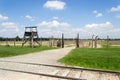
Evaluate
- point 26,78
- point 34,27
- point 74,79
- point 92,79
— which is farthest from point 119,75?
point 34,27

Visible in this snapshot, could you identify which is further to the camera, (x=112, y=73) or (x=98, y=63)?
(x=98, y=63)

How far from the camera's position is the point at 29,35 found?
40.1 meters

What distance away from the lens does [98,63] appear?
15344mm

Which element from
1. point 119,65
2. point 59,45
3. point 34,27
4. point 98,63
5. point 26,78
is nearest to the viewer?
point 26,78

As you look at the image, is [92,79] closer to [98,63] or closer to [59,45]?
[98,63]

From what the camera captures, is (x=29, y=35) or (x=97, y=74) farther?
(x=29, y=35)

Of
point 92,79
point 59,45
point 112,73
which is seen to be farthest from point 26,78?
point 59,45

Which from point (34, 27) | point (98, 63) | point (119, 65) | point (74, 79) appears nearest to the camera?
point (74, 79)

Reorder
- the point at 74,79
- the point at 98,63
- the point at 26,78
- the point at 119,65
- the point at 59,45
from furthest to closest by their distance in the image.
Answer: the point at 59,45
the point at 98,63
the point at 119,65
the point at 26,78
the point at 74,79

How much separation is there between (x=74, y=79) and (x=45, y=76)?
1.65 meters

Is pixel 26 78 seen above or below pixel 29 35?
below

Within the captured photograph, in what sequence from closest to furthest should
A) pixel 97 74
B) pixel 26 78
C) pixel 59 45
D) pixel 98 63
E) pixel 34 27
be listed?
pixel 26 78
pixel 97 74
pixel 98 63
pixel 34 27
pixel 59 45

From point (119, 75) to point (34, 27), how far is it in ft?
97.4

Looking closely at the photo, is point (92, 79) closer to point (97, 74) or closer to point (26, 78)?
point (97, 74)
